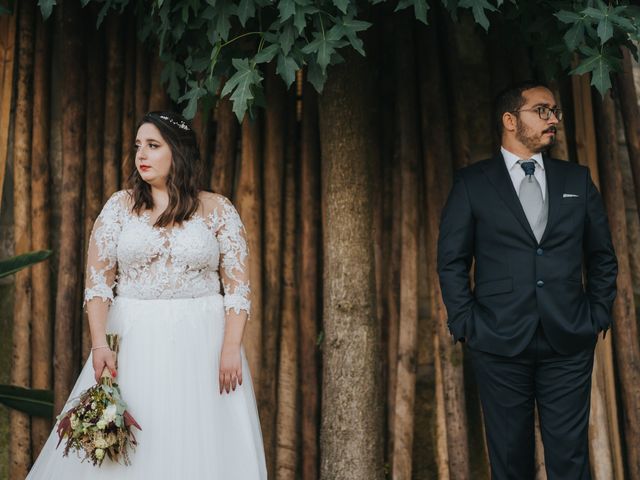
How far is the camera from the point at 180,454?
122 inches

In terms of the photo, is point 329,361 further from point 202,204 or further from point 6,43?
point 6,43

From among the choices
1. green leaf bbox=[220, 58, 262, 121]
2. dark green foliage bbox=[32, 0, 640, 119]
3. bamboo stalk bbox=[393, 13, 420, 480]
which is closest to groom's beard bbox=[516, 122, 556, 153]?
dark green foliage bbox=[32, 0, 640, 119]

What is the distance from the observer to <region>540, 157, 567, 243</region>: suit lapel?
10.6 feet

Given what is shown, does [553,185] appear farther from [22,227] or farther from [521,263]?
[22,227]

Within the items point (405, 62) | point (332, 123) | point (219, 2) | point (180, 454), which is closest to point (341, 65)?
→ point (332, 123)

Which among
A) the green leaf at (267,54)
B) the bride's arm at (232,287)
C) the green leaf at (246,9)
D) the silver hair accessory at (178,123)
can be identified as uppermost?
the green leaf at (246,9)

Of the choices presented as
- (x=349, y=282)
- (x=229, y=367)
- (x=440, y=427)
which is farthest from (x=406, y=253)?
(x=229, y=367)

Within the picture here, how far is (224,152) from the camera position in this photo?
4.22m

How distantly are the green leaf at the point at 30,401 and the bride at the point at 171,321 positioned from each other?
928 mm

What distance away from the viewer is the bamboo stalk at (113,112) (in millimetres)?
4289

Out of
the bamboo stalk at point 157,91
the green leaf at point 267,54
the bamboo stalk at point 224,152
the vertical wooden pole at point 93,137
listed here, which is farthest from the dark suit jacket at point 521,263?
the vertical wooden pole at point 93,137

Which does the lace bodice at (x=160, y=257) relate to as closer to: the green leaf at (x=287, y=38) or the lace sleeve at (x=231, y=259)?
the lace sleeve at (x=231, y=259)

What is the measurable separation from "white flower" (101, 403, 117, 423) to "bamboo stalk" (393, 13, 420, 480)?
1.68 meters

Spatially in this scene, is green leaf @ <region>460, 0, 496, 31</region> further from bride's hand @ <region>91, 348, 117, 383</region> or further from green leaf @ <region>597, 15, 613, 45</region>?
bride's hand @ <region>91, 348, 117, 383</region>
